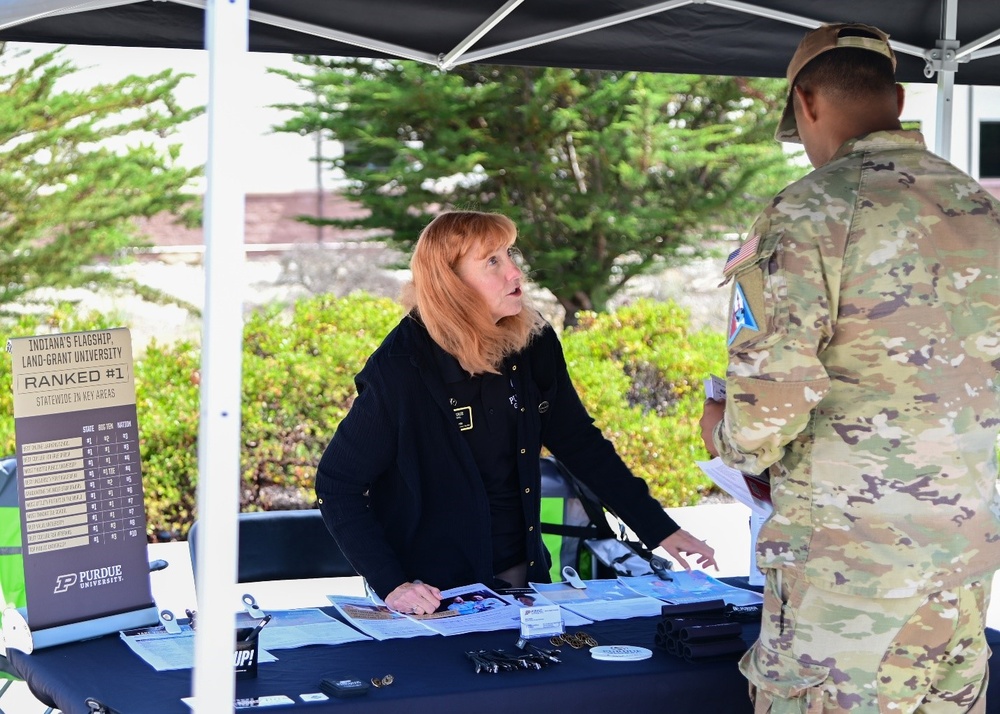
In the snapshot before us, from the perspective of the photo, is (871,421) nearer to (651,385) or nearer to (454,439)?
(454,439)

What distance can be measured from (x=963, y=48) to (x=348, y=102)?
277 inches

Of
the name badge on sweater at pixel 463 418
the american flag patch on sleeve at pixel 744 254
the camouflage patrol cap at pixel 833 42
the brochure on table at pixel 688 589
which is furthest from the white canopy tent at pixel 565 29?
the american flag patch on sleeve at pixel 744 254

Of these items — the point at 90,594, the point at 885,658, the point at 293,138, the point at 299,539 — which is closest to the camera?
the point at 885,658

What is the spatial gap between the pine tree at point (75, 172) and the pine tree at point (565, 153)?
1213mm

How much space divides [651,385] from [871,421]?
585 cm

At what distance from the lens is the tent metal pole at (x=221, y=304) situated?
1.68 m

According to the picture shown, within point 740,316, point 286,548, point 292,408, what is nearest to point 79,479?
point 286,548

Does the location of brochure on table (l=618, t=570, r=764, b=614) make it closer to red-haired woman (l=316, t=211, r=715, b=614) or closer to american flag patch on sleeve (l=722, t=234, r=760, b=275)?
red-haired woman (l=316, t=211, r=715, b=614)

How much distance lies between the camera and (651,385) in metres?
7.73

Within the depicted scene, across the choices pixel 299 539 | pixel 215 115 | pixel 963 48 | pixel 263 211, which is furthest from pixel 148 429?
pixel 263 211

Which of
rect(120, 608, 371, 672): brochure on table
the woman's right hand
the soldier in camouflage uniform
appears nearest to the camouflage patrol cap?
the soldier in camouflage uniform

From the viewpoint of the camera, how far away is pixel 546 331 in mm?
3074

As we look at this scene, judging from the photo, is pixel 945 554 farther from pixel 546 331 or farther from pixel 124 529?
pixel 124 529

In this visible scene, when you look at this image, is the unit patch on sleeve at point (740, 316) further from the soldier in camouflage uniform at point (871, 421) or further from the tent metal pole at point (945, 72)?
the tent metal pole at point (945, 72)
